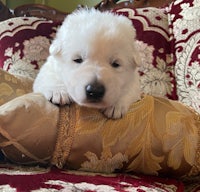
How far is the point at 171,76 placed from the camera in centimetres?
149

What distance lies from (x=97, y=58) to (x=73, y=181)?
1.13ft

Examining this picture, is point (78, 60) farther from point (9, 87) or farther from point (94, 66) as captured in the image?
point (9, 87)

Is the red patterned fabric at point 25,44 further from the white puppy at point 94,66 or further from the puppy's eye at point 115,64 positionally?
the puppy's eye at point 115,64

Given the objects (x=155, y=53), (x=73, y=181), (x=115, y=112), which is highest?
(x=155, y=53)

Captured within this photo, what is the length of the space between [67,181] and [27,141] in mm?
137

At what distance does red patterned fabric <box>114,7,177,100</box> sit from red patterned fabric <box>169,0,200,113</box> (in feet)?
0.10

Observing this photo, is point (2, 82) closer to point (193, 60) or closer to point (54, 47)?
point (54, 47)

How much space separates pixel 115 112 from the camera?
3.23ft

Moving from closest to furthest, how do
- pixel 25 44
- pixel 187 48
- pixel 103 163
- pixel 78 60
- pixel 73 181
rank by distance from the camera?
pixel 73 181 → pixel 103 163 → pixel 78 60 → pixel 187 48 → pixel 25 44

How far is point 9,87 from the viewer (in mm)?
1125

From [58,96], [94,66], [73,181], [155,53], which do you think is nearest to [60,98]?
[58,96]

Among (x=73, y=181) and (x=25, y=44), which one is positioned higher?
(x=25, y=44)

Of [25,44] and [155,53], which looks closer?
[155,53]

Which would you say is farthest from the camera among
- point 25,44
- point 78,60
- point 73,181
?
point 25,44
